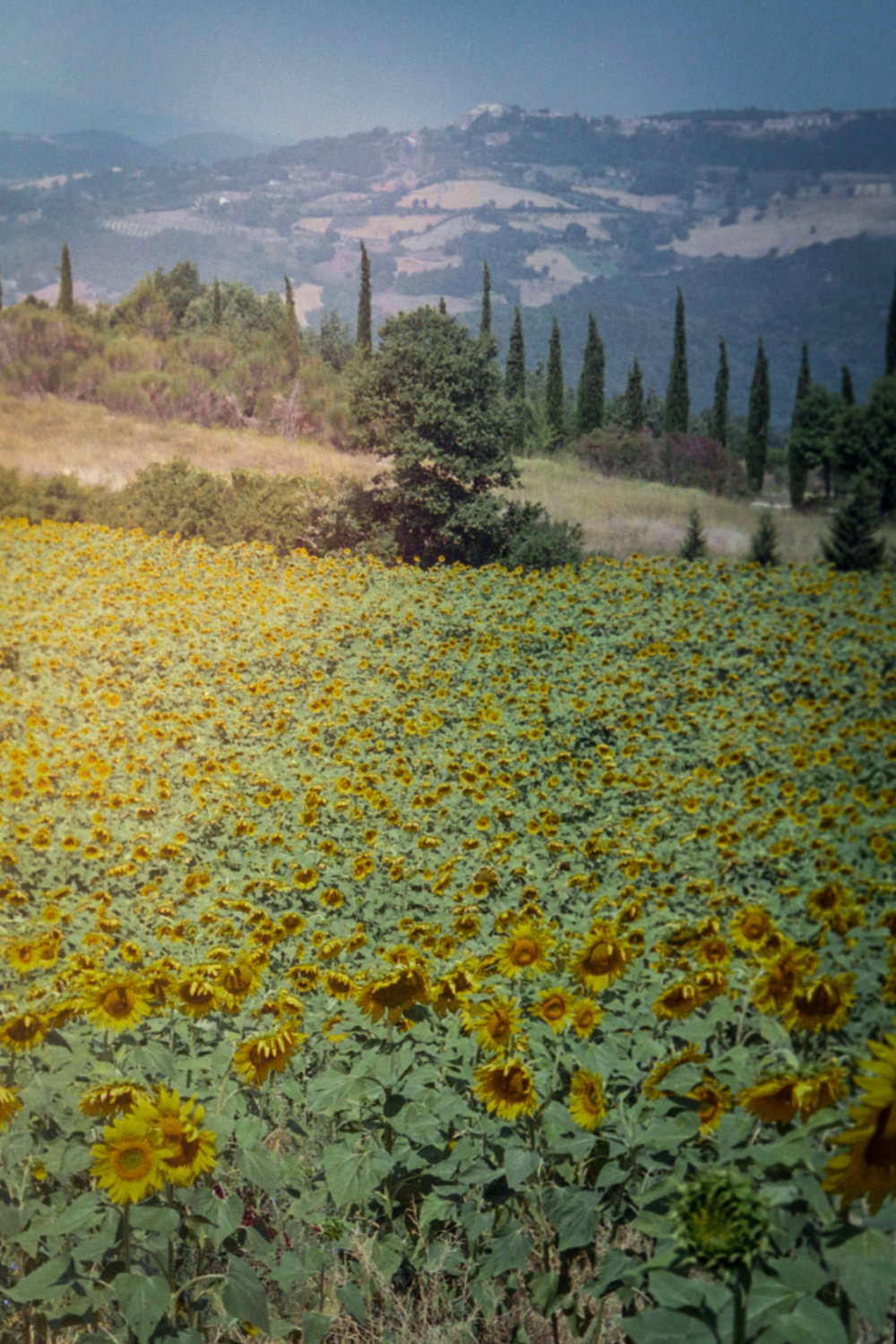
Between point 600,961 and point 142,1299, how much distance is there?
108 cm

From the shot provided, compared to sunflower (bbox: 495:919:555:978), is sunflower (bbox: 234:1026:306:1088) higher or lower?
lower

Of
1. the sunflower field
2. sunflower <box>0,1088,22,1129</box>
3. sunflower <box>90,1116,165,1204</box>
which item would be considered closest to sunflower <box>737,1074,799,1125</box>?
the sunflower field

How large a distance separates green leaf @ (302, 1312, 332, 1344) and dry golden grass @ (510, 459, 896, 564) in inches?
139

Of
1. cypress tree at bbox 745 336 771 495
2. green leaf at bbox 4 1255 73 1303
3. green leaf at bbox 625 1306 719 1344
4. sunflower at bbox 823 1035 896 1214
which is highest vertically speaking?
cypress tree at bbox 745 336 771 495

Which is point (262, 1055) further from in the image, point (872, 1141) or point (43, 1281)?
point (872, 1141)

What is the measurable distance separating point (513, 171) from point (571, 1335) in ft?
14.9

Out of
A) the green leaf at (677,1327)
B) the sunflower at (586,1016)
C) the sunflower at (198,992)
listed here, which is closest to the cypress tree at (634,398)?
the sunflower at (586,1016)

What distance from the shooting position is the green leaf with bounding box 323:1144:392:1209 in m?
1.95

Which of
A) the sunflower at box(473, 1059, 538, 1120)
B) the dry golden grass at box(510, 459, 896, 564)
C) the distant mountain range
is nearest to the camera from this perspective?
the sunflower at box(473, 1059, 538, 1120)

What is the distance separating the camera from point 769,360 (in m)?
4.64

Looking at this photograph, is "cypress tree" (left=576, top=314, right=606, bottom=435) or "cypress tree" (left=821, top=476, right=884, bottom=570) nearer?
"cypress tree" (left=576, top=314, right=606, bottom=435)

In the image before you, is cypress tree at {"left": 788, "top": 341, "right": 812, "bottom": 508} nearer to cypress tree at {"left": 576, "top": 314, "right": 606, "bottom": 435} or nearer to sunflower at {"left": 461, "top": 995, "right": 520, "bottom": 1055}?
Result: cypress tree at {"left": 576, "top": 314, "right": 606, "bottom": 435}

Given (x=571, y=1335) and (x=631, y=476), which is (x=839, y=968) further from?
(x=631, y=476)

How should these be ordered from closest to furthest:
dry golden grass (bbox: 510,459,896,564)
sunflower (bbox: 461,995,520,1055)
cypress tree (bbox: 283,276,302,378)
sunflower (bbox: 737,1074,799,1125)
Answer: sunflower (bbox: 737,1074,799,1125) < sunflower (bbox: 461,995,520,1055) < cypress tree (bbox: 283,276,302,378) < dry golden grass (bbox: 510,459,896,564)
